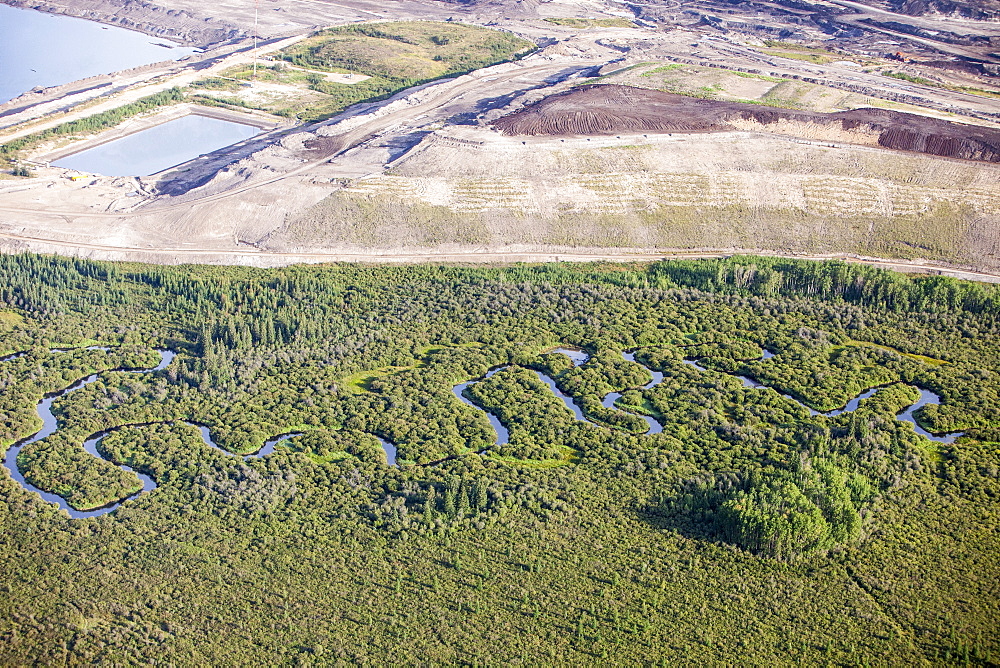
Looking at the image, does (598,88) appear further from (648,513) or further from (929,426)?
(648,513)

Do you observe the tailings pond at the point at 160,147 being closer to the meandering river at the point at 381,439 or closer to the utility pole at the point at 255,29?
the utility pole at the point at 255,29

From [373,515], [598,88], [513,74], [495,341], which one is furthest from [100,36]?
[373,515]

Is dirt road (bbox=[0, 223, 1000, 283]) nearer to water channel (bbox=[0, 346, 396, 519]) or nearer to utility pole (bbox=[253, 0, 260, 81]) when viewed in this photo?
water channel (bbox=[0, 346, 396, 519])

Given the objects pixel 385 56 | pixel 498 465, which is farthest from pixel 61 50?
pixel 498 465

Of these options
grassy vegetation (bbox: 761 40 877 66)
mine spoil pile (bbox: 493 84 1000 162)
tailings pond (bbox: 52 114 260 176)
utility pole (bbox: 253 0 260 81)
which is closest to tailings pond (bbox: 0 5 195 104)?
utility pole (bbox: 253 0 260 81)

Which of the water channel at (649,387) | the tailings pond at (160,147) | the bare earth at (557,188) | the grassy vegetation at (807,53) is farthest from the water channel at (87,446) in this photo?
the grassy vegetation at (807,53)
